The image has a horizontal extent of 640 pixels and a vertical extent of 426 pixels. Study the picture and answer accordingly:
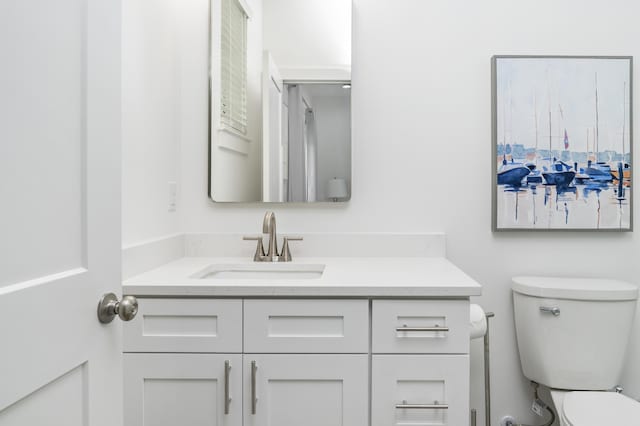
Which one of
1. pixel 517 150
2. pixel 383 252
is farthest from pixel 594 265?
pixel 383 252

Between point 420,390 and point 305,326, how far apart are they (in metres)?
0.37

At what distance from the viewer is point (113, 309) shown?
86 centimetres

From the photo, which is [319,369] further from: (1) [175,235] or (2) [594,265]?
(2) [594,265]

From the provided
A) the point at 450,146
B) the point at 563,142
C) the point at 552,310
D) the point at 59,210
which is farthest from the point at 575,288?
the point at 59,210

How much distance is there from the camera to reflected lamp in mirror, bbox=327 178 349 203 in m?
1.98

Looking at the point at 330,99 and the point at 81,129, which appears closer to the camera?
the point at 81,129

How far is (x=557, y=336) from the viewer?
1.77m

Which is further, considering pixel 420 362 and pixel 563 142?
pixel 563 142

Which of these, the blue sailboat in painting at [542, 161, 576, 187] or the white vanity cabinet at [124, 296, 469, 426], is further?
the blue sailboat in painting at [542, 161, 576, 187]

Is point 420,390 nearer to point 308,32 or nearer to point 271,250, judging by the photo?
point 271,250

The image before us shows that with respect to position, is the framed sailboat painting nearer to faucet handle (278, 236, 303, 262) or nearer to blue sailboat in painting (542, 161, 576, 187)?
blue sailboat in painting (542, 161, 576, 187)

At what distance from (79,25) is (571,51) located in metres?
1.86

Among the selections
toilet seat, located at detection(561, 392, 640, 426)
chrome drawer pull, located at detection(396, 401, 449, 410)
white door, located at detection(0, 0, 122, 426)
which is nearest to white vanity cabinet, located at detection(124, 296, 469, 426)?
chrome drawer pull, located at detection(396, 401, 449, 410)

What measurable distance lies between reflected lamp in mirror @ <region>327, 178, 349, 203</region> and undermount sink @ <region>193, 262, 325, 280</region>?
1.07ft
